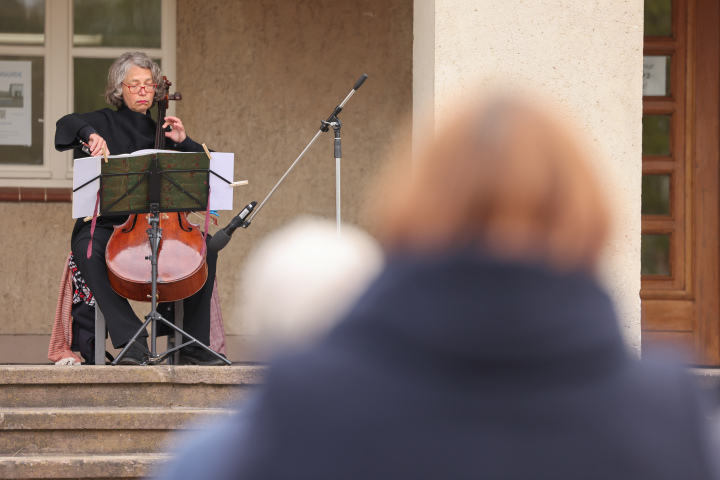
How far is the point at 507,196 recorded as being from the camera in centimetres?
78

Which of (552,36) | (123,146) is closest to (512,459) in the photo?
(552,36)

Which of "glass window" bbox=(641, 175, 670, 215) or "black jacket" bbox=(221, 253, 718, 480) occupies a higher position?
"glass window" bbox=(641, 175, 670, 215)

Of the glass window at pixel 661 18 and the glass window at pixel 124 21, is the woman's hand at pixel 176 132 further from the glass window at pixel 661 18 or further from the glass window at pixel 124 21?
the glass window at pixel 661 18

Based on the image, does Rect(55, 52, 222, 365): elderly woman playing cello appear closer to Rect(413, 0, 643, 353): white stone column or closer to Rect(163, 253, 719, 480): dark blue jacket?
Rect(413, 0, 643, 353): white stone column

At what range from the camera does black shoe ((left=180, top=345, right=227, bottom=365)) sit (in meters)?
4.18

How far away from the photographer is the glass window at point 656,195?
5465mm

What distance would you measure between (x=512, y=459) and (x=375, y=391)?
0.42 feet

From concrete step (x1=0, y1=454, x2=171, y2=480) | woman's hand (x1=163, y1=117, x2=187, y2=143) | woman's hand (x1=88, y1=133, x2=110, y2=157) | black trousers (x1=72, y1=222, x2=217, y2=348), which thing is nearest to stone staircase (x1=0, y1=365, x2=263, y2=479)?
concrete step (x1=0, y1=454, x2=171, y2=480)

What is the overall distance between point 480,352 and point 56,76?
5.82 metres

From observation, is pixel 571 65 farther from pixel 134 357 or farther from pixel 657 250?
pixel 134 357

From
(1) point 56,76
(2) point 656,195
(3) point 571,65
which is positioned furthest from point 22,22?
(2) point 656,195

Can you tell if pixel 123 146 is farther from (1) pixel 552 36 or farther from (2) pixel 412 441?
(2) pixel 412 441

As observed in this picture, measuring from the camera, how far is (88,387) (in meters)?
3.76

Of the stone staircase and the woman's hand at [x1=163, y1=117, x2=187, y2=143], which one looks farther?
the woman's hand at [x1=163, y1=117, x2=187, y2=143]
